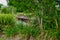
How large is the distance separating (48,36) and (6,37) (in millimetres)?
1635

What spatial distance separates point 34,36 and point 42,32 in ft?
0.96

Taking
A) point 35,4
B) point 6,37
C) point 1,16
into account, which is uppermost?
point 35,4

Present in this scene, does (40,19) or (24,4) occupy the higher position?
(24,4)

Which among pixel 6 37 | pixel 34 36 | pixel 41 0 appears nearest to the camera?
pixel 41 0

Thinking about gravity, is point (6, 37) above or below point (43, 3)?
below

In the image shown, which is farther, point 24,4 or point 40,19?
point 40,19

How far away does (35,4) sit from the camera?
20.6ft

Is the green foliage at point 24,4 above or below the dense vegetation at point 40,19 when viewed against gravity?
above

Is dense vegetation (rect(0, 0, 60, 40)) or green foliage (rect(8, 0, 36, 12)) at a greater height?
green foliage (rect(8, 0, 36, 12))

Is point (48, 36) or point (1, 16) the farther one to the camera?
point (1, 16)

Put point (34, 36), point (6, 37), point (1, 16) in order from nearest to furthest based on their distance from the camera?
point (34, 36) < point (6, 37) < point (1, 16)

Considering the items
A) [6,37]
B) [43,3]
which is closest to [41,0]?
[43,3]

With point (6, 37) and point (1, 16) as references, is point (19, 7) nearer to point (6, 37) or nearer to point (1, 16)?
point (6, 37)

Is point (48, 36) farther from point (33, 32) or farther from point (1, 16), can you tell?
point (1, 16)
